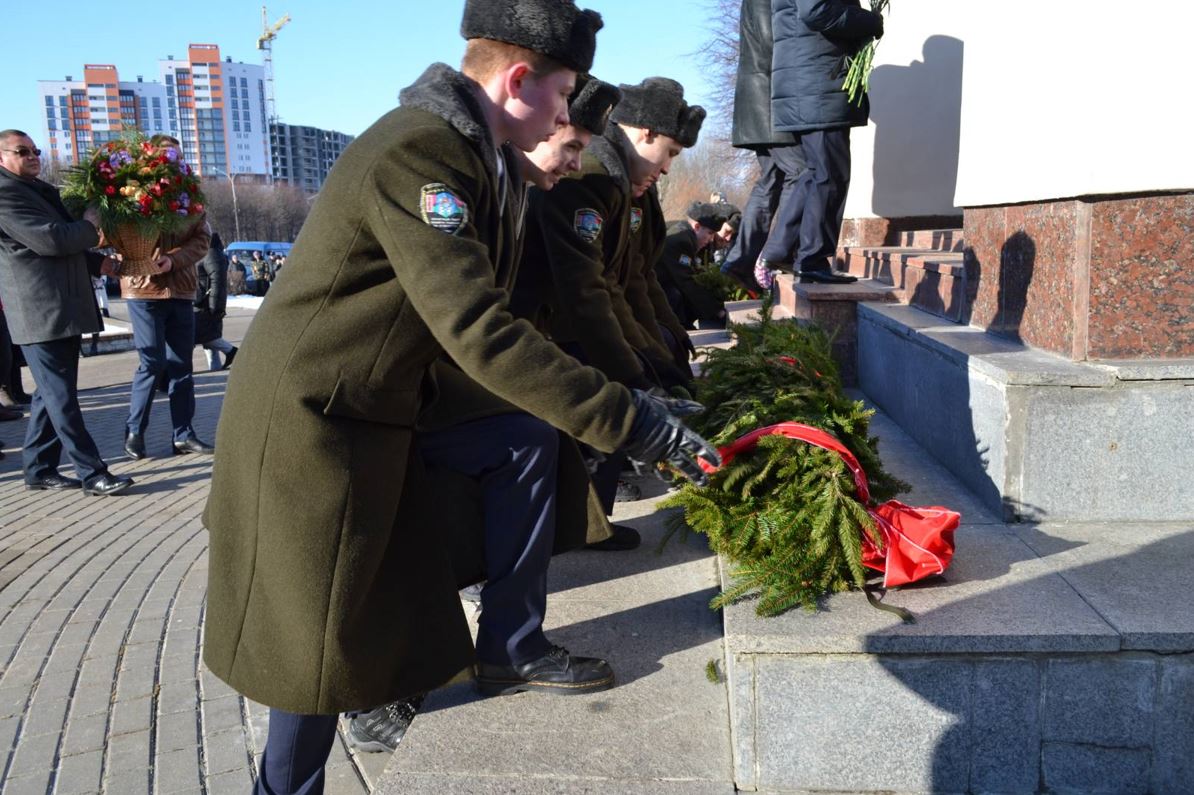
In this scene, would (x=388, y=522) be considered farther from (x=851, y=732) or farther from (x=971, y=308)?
(x=971, y=308)

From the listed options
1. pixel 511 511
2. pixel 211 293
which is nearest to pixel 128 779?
pixel 511 511

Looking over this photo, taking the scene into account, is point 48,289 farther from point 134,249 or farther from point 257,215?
point 257,215

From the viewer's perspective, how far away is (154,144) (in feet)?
22.3

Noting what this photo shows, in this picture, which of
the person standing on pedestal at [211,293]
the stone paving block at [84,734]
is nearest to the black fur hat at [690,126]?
the stone paving block at [84,734]

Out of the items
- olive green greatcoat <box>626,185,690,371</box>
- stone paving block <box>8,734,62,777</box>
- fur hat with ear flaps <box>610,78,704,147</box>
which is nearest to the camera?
stone paving block <box>8,734,62,777</box>

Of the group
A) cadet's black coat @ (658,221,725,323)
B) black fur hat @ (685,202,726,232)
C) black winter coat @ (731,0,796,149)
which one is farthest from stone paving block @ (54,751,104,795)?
black fur hat @ (685,202,726,232)

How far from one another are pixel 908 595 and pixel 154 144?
19.4ft

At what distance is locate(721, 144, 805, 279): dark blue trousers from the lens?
6.56m

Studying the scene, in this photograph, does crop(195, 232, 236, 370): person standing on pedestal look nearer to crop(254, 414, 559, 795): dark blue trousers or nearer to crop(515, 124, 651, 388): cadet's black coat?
crop(515, 124, 651, 388): cadet's black coat

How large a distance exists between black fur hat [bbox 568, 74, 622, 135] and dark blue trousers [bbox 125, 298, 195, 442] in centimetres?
457

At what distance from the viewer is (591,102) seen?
10.5 feet

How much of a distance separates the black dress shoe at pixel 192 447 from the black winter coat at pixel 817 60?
14.8 ft

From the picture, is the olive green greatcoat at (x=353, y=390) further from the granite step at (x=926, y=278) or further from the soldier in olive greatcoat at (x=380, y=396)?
the granite step at (x=926, y=278)

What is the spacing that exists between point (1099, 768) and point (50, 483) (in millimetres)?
5986
